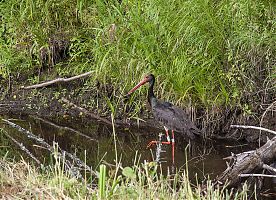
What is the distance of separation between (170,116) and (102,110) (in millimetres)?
1578

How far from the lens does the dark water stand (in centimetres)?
639

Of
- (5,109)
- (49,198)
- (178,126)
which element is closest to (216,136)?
(178,126)

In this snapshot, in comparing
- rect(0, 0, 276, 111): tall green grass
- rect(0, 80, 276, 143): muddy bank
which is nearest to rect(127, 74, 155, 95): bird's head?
rect(0, 0, 276, 111): tall green grass

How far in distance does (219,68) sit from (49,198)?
3.96 m

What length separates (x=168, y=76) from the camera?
7086 mm

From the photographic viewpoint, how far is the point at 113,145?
709 centimetres

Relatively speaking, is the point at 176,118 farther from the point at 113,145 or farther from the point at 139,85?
the point at 113,145

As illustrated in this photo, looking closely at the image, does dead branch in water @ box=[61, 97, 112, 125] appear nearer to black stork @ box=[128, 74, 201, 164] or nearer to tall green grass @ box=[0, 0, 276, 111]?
tall green grass @ box=[0, 0, 276, 111]

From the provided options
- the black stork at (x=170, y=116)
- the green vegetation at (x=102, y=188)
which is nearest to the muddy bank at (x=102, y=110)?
the black stork at (x=170, y=116)

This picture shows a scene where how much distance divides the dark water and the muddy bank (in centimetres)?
14

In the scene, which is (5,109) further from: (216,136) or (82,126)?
(216,136)

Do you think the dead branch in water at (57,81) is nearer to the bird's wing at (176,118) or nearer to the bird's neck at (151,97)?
the bird's neck at (151,97)

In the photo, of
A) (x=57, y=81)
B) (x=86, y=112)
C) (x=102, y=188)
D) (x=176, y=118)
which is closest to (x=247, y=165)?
(x=176, y=118)

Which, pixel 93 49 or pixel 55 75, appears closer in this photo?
pixel 93 49
